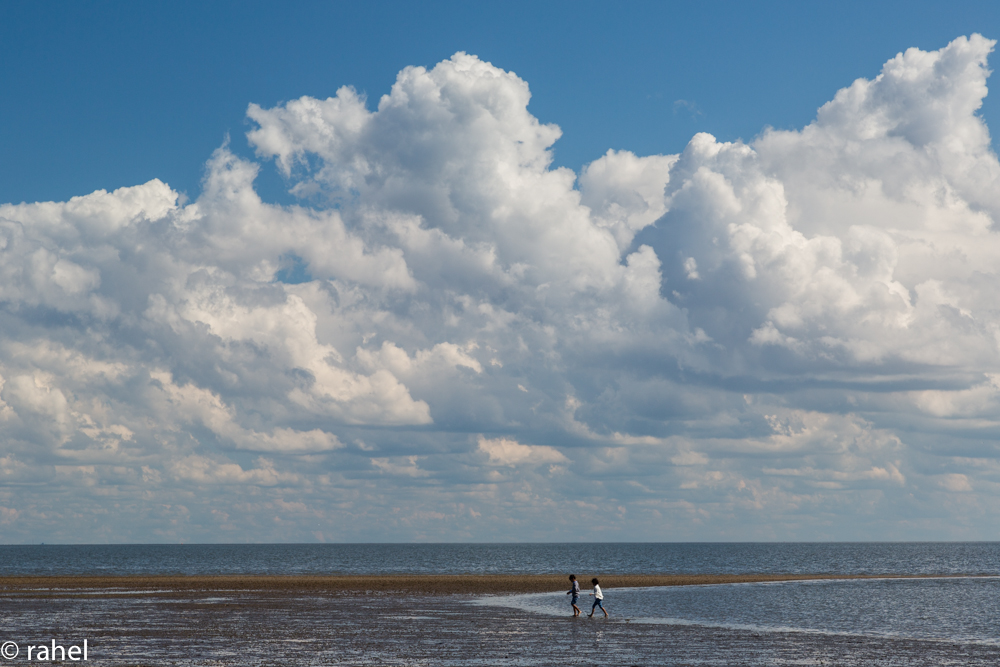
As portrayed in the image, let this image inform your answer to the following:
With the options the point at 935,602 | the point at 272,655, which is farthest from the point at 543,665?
the point at 935,602

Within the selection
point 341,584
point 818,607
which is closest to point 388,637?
point 818,607

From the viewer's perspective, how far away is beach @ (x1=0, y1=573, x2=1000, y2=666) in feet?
118

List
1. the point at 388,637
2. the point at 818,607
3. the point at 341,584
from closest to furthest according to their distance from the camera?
1. the point at 388,637
2. the point at 818,607
3. the point at 341,584

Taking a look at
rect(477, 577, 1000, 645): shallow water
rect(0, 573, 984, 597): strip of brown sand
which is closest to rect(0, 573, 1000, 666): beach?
rect(477, 577, 1000, 645): shallow water

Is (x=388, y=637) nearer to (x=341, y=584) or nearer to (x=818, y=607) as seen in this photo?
(x=818, y=607)

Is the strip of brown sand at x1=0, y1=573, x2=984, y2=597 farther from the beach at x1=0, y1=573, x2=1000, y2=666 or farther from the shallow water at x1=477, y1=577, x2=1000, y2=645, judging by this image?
the beach at x1=0, y1=573, x2=1000, y2=666

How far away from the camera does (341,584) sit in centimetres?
8769

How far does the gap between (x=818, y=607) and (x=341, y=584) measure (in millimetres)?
45497

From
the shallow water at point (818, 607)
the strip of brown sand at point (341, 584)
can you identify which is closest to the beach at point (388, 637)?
the shallow water at point (818, 607)

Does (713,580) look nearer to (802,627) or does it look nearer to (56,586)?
(802,627)

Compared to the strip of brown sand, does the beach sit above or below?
above

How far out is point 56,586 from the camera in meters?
85.8

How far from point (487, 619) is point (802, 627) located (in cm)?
1738

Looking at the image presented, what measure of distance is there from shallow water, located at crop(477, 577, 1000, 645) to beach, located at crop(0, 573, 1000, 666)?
10.0ft
